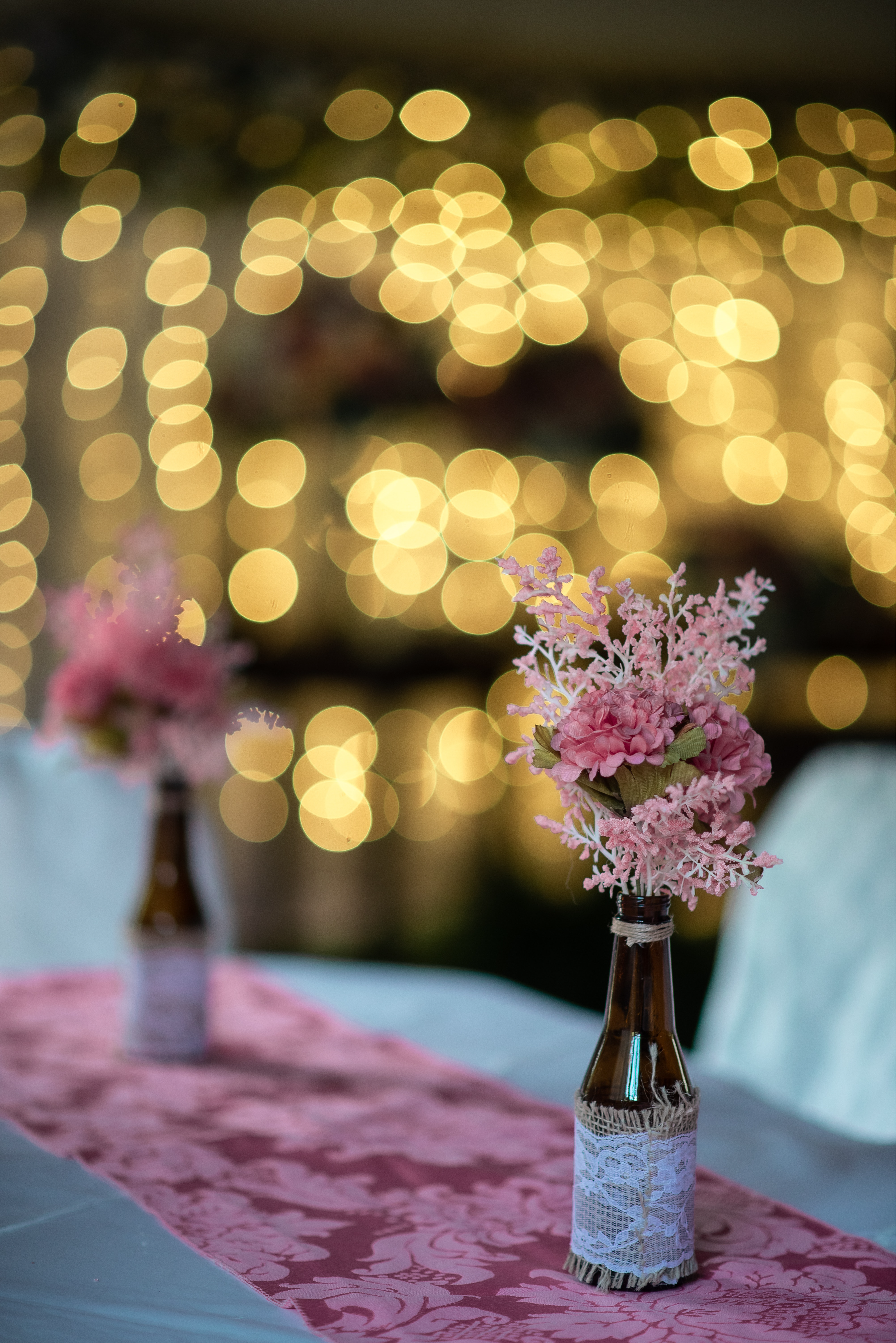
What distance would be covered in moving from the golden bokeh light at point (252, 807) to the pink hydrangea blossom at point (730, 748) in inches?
119

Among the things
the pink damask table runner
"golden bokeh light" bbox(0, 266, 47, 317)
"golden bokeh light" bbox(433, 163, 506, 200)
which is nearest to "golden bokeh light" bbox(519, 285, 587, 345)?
"golden bokeh light" bbox(433, 163, 506, 200)

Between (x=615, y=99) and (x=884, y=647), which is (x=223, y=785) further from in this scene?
(x=615, y=99)

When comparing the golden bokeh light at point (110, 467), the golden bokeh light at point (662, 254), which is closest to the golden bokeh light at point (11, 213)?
the golden bokeh light at point (110, 467)

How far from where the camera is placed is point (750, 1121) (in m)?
1.05

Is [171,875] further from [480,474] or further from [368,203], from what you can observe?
[368,203]

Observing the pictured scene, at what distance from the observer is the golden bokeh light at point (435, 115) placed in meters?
3.48

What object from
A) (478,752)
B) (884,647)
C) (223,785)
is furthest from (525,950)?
(884,647)

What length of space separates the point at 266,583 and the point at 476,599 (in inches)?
25.1

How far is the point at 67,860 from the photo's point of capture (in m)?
1.83

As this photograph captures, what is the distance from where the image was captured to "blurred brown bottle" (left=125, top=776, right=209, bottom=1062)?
1.18 meters

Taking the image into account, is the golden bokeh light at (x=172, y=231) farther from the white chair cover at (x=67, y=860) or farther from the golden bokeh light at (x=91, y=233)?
the white chair cover at (x=67, y=860)

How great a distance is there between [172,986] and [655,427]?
2.89 m

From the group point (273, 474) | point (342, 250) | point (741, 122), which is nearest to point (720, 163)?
point (741, 122)

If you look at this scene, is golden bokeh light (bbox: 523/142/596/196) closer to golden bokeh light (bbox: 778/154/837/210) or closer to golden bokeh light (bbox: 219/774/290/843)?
golden bokeh light (bbox: 778/154/837/210)
